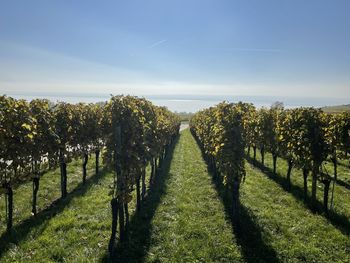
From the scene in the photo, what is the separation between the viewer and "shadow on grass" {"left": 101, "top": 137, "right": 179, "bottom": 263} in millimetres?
13994

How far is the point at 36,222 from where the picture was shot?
57.7 feet

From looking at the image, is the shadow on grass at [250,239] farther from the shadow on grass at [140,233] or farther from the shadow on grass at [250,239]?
the shadow on grass at [140,233]

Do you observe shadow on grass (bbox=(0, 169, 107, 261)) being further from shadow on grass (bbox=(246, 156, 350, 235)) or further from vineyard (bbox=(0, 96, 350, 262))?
shadow on grass (bbox=(246, 156, 350, 235))

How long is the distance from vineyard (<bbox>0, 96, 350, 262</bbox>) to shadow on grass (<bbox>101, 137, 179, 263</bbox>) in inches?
2.5

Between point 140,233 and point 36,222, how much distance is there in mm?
6191

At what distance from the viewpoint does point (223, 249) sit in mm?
14633

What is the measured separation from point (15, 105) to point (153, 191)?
12.7 m

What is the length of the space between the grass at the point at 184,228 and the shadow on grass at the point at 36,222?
0.17ft

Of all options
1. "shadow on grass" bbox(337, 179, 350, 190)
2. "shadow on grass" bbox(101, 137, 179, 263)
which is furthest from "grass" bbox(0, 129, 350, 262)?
"shadow on grass" bbox(337, 179, 350, 190)

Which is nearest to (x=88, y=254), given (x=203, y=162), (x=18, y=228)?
(x=18, y=228)

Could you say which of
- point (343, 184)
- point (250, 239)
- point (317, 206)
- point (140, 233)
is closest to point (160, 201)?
point (140, 233)

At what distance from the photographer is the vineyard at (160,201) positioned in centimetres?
1455

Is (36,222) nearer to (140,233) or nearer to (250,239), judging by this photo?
(140,233)

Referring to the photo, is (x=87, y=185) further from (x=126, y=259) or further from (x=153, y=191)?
(x=126, y=259)
